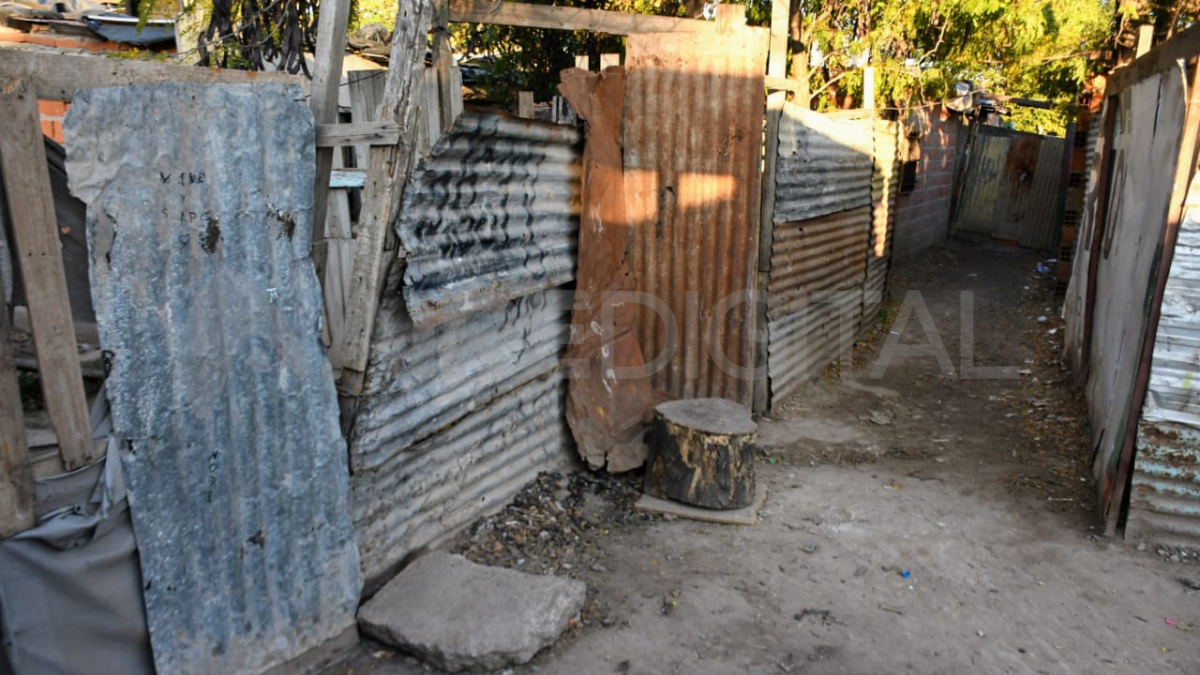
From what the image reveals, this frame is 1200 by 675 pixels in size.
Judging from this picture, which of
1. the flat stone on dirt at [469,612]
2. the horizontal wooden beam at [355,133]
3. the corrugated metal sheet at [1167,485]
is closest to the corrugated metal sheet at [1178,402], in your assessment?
the corrugated metal sheet at [1167,485]

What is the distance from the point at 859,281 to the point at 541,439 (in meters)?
4.98

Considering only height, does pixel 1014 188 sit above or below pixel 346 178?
below

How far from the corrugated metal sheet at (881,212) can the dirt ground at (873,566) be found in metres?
2.93

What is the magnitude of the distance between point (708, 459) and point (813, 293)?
2.99 m

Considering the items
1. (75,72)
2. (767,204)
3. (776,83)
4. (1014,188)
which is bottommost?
(1014,188)

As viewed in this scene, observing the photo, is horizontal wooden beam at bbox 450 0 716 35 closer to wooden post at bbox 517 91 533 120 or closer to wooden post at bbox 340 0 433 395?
wooden post at bbox 517 91 533 120

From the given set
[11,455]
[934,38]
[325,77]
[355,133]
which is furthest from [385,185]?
[934,38]

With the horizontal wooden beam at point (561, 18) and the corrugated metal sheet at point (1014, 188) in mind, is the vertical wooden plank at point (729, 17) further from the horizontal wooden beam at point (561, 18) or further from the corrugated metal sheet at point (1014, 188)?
the corrugated metal sheet at point (1014, 188)

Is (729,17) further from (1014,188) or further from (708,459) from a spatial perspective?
(1014,188)

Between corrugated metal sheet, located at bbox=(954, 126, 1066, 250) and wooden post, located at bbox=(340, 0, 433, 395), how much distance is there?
48.2ft

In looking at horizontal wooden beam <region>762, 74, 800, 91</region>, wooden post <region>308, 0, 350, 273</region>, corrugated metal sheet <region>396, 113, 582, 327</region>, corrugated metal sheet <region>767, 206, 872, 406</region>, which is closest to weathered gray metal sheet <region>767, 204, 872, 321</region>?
corrugated metal sheet <region>767, 206, 872, 406</region>

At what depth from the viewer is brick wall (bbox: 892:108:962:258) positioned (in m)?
12.5

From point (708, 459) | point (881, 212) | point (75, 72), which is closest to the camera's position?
point (75, 72)

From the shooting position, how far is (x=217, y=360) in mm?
2666
